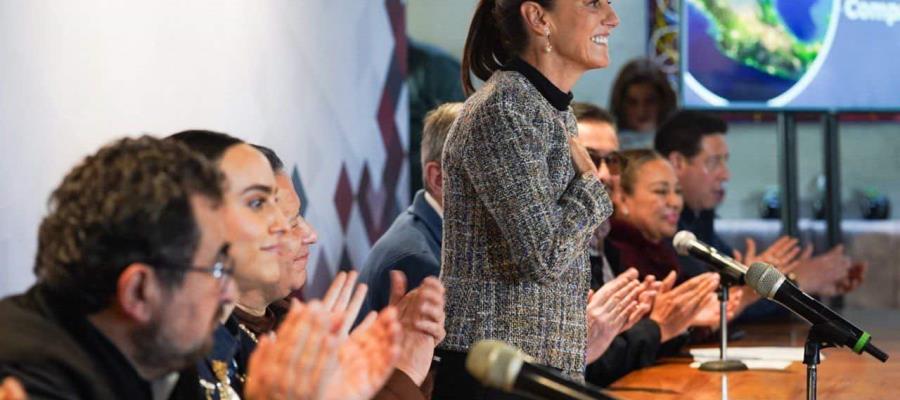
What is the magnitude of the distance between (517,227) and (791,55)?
3.56m

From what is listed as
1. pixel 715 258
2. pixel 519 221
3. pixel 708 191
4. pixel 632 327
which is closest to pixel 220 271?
pixel 519 221

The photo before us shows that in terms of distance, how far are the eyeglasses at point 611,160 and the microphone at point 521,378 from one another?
230 centimetres

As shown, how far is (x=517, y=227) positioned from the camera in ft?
7.53

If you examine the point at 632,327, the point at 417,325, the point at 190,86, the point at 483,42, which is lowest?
the point at 632,327

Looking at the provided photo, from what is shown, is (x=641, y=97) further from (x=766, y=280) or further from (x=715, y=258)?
(x=766, y=280)

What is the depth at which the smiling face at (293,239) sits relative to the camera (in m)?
2.24

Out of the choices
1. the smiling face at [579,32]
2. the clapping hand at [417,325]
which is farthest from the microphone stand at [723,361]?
the clapping hand at [417,325]

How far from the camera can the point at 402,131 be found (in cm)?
460

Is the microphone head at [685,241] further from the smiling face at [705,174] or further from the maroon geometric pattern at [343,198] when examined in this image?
the smiling face at [705,174]

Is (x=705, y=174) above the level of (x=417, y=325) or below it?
below

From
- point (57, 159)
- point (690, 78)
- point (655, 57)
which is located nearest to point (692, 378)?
point (57, 159)

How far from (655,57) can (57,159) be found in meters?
4.10

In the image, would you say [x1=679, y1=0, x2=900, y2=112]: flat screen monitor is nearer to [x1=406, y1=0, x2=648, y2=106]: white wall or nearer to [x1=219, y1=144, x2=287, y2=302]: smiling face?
[x1=406, y1=0, x2=648, y2=106]: white wall

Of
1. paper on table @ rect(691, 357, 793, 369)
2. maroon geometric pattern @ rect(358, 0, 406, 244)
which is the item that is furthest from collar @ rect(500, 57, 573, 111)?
maroon geometric pattern @ rect(358, 0, 406, 244)
